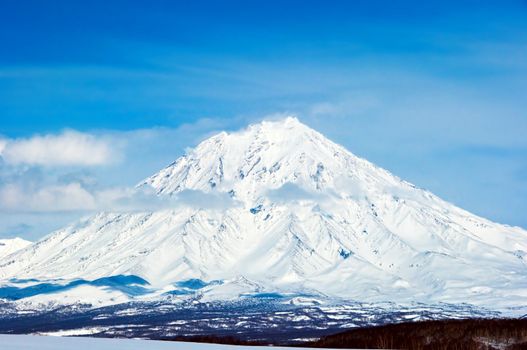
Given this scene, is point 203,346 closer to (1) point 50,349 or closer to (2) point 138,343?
(2) point 138,343

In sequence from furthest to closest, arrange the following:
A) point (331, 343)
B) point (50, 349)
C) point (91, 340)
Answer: point (331, 343), point (91, 340), point (50, 349)

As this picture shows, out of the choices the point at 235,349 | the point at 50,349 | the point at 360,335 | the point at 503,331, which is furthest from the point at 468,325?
the point at 50,349

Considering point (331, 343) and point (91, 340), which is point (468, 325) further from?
point (91, 340)

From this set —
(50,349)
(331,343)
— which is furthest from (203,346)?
(331,343)

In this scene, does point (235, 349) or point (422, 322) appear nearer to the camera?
point (235, 349)

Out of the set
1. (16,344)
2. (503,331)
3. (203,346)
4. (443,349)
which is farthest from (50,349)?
(503,331)

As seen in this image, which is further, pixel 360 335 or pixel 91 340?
pixel 360 335

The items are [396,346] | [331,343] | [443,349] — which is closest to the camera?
[443,349]

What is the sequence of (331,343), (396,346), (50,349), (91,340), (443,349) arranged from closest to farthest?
1. (50,349)
2. (91,340)
3. (443,349)
4. (396,346)
5. (331,343)

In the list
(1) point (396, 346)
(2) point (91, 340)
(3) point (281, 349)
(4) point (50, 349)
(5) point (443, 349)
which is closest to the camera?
(4) point (50, 349)
